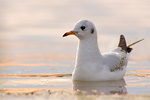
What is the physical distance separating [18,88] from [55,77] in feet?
7.99

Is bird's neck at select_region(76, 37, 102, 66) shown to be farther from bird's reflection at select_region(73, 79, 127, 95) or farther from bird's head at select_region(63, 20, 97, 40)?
bird's reflection at select_region(73, 79, 127, 95)

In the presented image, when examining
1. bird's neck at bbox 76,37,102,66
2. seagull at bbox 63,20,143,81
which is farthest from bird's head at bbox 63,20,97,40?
bird's neck at bbox 76,37,102,66

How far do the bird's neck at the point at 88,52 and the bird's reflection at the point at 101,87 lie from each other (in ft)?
2.40

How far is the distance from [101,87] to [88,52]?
162 cm

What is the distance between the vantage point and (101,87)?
10.9 metres

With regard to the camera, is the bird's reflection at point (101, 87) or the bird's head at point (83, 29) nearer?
the bird's reflection at point (101, 87)

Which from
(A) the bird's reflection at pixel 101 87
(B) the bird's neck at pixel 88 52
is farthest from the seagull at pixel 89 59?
(A) the bird's reflection at pixel 101 87

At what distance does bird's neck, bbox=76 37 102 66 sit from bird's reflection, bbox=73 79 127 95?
0.73 metres

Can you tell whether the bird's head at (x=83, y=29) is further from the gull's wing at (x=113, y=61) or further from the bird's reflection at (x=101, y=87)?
the bird's reflection at (x=101, y=87)

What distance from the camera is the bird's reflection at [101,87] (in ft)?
33.6

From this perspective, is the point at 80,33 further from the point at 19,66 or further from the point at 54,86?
the point at 19,66

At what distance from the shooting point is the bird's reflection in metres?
10.2

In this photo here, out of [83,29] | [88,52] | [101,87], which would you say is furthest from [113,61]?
[101,87]

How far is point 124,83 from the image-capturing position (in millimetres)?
11875
